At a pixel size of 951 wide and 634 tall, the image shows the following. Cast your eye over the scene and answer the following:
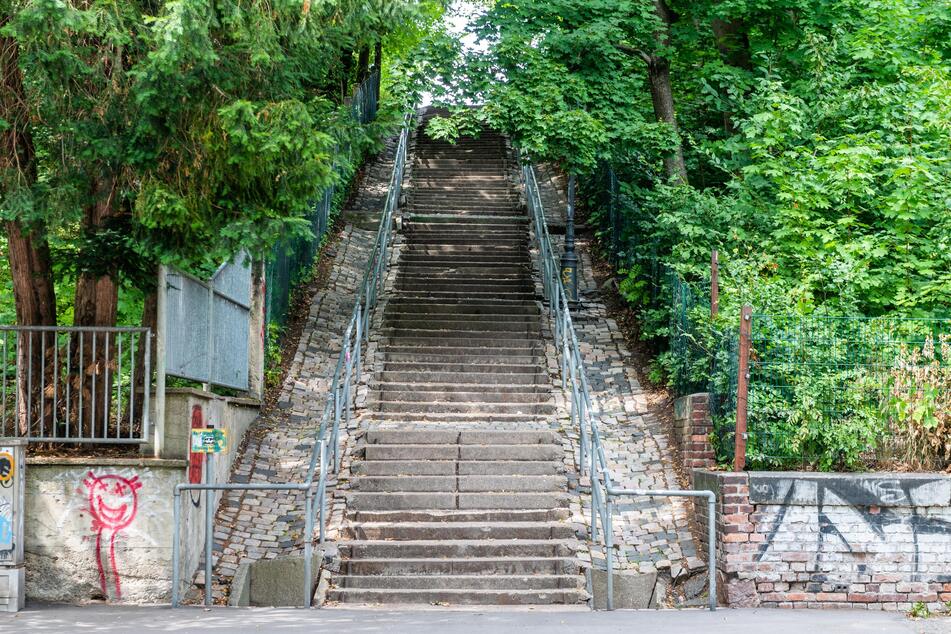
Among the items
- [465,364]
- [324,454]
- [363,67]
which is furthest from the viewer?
[363,67]

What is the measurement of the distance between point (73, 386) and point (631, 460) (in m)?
5.85

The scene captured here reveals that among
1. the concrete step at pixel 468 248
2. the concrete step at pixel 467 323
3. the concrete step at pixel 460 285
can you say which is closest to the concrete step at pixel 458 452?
the concrete step at pixel 467 323

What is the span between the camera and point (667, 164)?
15648mm

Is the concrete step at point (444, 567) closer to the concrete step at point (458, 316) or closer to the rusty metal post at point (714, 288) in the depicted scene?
the rusty metal post at point (714, 288)

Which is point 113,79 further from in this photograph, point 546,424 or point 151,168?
point 546,424

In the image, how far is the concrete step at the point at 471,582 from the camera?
9.04 m

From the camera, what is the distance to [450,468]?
35.5 ft

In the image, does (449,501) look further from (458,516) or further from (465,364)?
(465,364)

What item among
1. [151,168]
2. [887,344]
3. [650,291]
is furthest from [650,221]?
[151,168]

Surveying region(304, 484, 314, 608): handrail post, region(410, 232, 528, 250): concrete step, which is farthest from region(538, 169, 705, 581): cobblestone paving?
region(410, 232, 528, 250): concrete step

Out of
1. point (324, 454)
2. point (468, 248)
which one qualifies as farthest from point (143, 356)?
point (468, 248)

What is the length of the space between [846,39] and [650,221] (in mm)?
3851

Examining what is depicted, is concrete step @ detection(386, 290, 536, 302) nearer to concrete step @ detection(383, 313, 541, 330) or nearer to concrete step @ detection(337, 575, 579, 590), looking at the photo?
concrete step @ detection(383, 313, 541, 330)

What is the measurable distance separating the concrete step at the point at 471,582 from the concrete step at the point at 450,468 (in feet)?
5.98
